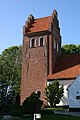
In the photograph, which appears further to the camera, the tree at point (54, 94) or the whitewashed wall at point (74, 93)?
the tree at point (54, 94)

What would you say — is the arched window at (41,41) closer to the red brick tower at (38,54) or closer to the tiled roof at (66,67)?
the red brick tower at (38,54)

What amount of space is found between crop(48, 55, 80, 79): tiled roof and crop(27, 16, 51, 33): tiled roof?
18.2 ft

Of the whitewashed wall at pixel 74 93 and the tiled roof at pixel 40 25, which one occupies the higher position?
the tiled roof at pixel 40 25

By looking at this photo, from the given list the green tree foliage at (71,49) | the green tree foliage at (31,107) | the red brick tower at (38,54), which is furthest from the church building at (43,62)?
the green tree foliage at (71,49)

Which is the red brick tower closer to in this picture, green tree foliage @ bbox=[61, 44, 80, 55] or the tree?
the tree

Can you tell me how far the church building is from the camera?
1401 inches

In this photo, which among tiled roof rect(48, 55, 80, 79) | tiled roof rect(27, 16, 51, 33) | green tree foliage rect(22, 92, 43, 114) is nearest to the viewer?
green tree foliage rect(22, 92, 43, 114)

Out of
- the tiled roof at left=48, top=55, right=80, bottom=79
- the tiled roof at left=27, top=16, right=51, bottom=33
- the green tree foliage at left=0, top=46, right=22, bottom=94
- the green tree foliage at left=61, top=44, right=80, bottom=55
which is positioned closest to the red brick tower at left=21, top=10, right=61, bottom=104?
the tiled roof at left=27, top=16, right=51, bottom=33

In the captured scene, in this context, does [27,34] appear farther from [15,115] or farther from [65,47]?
[15,115]

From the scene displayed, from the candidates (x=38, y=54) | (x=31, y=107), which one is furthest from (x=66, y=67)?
(x=31, y=107)

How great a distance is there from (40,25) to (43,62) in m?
6.94

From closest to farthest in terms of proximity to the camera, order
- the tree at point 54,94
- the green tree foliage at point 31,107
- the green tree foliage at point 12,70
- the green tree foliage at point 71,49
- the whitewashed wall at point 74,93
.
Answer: the green tree foliage at point 31,107 < the whitewashed wall at point 74,93 < the tree at point 54,94 < the green tree foliage at point 12,70 < the green tree foliage at point 71,49

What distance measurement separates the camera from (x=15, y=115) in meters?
22.3

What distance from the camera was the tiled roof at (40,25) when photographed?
39.0 meters
